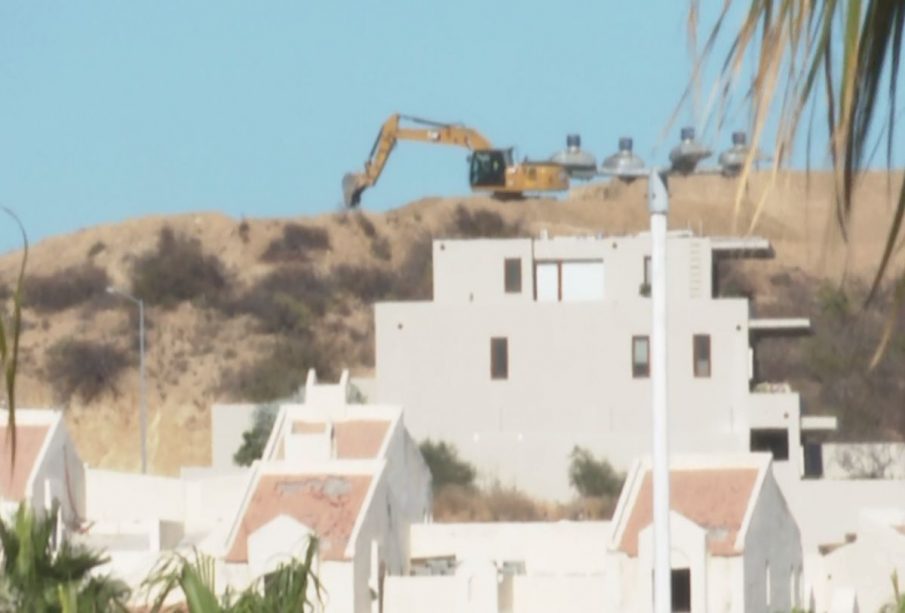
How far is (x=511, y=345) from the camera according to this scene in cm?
6644

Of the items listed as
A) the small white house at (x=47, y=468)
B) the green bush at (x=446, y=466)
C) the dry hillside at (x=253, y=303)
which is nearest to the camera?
the small white house at (x=47, y=468)

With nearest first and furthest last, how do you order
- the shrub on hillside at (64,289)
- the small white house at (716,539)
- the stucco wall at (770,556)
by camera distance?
the small white house at (716,539), the stucco wall at (770,556), the shrub on hillside at (64,289)

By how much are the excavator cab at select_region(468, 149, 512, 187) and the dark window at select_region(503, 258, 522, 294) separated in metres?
30.5

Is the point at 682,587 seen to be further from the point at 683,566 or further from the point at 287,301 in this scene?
the point at 287,301

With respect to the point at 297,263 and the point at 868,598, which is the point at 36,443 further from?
the point at 297,263

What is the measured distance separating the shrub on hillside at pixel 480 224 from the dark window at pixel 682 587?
6847 cm

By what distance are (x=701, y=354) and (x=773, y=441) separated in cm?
273

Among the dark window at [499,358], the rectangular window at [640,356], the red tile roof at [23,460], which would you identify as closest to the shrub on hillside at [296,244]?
the dark window at [499,358]

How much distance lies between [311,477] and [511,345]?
2044cm

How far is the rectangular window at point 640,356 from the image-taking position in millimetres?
65125

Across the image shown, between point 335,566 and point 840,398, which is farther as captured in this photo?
point 840,398

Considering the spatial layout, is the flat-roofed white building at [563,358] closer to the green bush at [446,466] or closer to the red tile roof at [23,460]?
the green bush at [446,466]

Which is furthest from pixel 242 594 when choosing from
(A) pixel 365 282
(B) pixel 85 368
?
(A) pixel 365 282

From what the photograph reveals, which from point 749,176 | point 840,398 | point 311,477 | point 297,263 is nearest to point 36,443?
point 311,477
